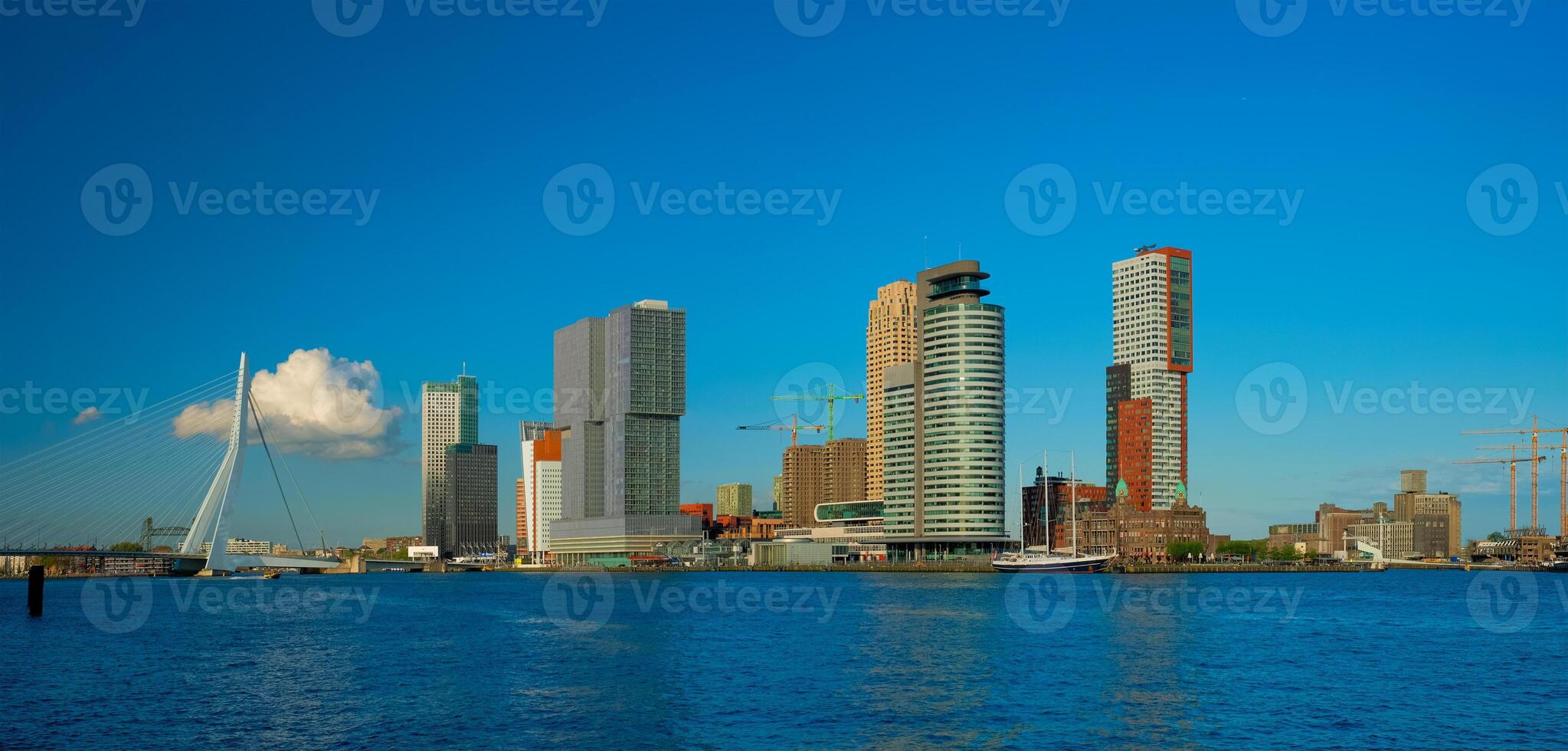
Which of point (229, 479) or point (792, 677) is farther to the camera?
point (229, 479)

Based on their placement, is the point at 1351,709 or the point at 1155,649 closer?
the point at 1351,709

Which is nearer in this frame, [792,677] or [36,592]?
[792,677]

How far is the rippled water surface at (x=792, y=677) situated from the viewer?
166 ft

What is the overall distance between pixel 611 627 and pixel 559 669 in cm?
2972

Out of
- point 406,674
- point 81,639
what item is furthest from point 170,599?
point 406,674

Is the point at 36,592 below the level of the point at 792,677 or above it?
below

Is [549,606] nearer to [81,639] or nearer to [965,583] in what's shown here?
[81,639]

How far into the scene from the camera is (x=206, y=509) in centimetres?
16988

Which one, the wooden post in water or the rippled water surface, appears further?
the wooden post in water

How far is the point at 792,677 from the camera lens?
217 ft

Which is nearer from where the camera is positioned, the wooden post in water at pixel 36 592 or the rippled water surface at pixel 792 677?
the rippled water surface at pixel 792 677

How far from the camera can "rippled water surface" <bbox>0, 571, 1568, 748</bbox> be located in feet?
166

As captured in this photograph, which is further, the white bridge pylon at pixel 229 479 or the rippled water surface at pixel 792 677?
the white bridge pylon at pixel 229 479

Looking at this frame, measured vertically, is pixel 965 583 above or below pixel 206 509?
below
